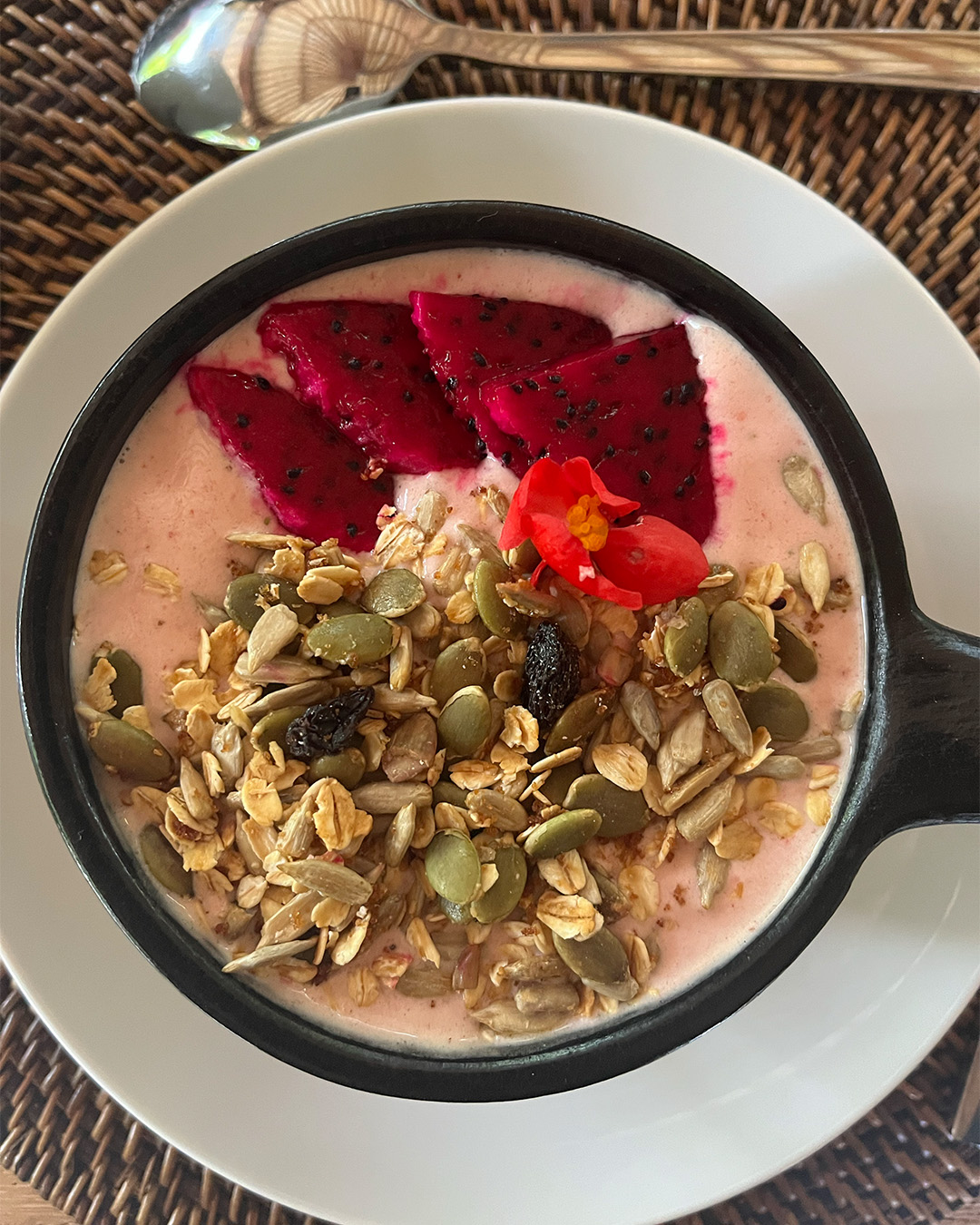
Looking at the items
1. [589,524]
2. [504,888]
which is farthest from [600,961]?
[589,524]

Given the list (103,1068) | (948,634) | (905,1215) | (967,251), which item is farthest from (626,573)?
(905,1215)

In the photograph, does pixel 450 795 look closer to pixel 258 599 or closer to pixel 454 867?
pixel 454 867

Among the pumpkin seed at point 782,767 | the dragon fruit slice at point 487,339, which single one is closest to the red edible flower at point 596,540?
the dragon fruit slice at point 487,339

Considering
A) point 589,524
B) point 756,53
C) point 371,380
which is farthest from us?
point 756,53

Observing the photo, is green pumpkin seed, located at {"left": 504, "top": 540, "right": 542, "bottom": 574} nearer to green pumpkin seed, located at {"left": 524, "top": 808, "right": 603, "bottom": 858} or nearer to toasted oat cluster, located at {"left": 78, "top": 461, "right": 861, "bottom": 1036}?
toasted oat cluster, located at {"left": 78, "top": 461, "right": 861, "bottom": 1036}

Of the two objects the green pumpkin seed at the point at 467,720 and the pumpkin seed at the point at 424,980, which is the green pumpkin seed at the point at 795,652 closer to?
the green pumpkin seed at the point at 467,720

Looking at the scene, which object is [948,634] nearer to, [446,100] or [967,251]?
[967,251]

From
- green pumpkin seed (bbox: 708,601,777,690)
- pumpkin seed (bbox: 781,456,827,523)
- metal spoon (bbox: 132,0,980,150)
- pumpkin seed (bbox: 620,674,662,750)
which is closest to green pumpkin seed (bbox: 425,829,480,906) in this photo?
pumpkin seed (bbox: 620,674,662,750)
